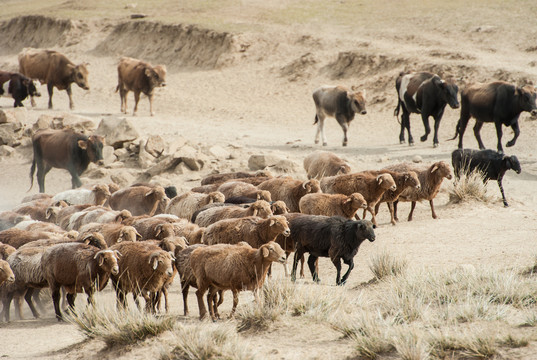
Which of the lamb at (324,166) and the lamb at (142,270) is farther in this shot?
the lamb at (324,166)

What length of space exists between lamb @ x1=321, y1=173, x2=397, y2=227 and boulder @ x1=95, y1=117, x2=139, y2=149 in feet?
30.7

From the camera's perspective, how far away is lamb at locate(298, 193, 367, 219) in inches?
500

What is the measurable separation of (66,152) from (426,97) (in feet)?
37.5

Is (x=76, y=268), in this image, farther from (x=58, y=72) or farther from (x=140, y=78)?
(x=58, y=72)

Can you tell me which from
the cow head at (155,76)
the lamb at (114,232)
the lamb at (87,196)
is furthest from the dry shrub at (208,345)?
the cow head at (155,76)

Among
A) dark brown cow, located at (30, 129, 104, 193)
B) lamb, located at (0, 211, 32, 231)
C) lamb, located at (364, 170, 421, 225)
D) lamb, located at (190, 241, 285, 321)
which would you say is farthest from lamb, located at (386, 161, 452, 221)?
dark brown cow, located at (30, 129, 104, 193)

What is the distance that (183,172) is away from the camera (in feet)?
64.2

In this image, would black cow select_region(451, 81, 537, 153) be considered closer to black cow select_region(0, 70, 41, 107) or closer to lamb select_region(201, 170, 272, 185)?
lamb select_region(201, 170, 272, 185)

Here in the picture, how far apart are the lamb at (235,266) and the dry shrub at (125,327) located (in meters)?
1.15

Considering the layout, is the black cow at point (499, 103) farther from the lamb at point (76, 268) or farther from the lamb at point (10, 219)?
the lamb at point (76, 268)

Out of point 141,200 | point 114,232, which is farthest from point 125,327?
point 141,200

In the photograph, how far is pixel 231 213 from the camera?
484 inches

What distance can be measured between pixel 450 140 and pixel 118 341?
702 inches

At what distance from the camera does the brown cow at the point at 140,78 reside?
27719 millimetres
